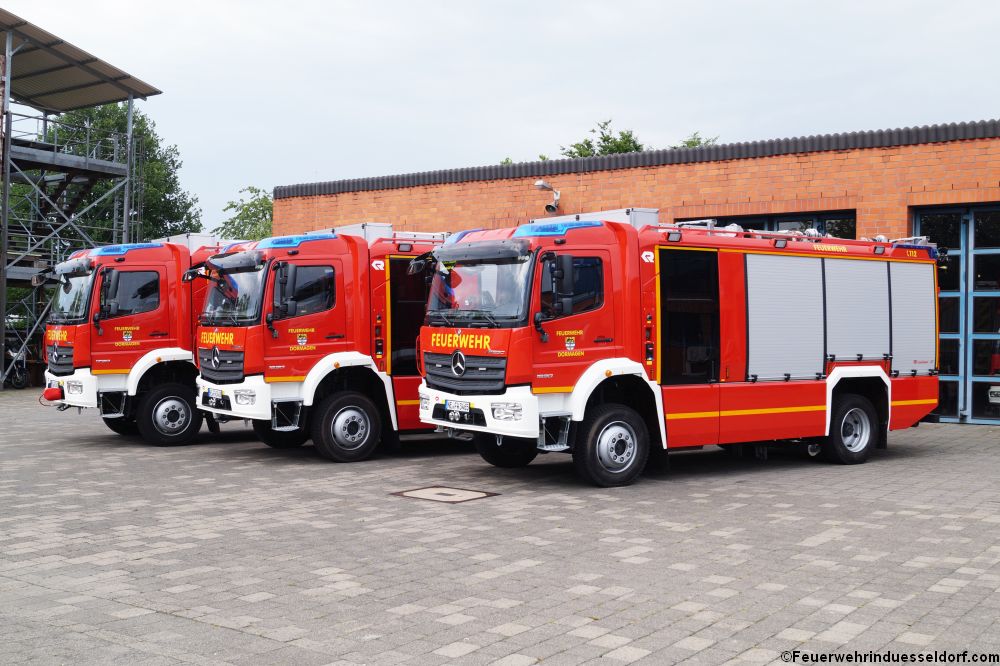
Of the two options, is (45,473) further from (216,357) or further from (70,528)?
(70,528)

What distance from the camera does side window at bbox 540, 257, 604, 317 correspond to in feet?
35.8

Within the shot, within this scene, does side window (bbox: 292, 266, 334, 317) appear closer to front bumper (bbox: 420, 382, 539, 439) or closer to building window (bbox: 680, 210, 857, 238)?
front bumper (bbox: 420, 382, 539, 439)

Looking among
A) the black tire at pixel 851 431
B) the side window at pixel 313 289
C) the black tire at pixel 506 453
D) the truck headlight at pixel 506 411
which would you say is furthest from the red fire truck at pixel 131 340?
the black tire at pixel 851 431

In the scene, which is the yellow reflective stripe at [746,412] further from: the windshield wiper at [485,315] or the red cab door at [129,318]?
the red cab door at [129,318]

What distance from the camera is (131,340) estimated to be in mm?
15523

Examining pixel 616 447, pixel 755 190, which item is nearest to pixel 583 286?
pixel 616 447

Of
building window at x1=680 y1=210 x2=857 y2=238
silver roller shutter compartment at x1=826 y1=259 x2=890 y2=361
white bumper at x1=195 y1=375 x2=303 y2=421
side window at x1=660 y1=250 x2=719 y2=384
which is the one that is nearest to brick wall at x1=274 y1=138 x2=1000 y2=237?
building window at x1=680 y1=210 x2=857 y2=238

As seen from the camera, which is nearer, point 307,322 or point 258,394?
point 258,394

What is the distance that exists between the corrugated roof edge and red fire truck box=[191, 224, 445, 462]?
827 centimetres

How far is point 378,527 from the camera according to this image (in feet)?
30.0

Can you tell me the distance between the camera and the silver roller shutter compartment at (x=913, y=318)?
45.3 ft

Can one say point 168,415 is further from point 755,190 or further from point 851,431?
point 755,190

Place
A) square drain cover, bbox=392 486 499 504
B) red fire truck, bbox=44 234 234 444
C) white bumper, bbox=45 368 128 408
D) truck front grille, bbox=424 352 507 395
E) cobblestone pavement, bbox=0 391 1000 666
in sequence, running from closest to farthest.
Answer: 1. cobblestone pavement, bbox=0 391 1000 666
2. square drain cover, bbox=392 486 499 504
3. truck front grille, bbox=424 352 507 395
4. white bumper, bbox=45 368 128 408
5. red fire truck, bbox=44 234 234 444

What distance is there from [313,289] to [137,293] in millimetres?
3740
